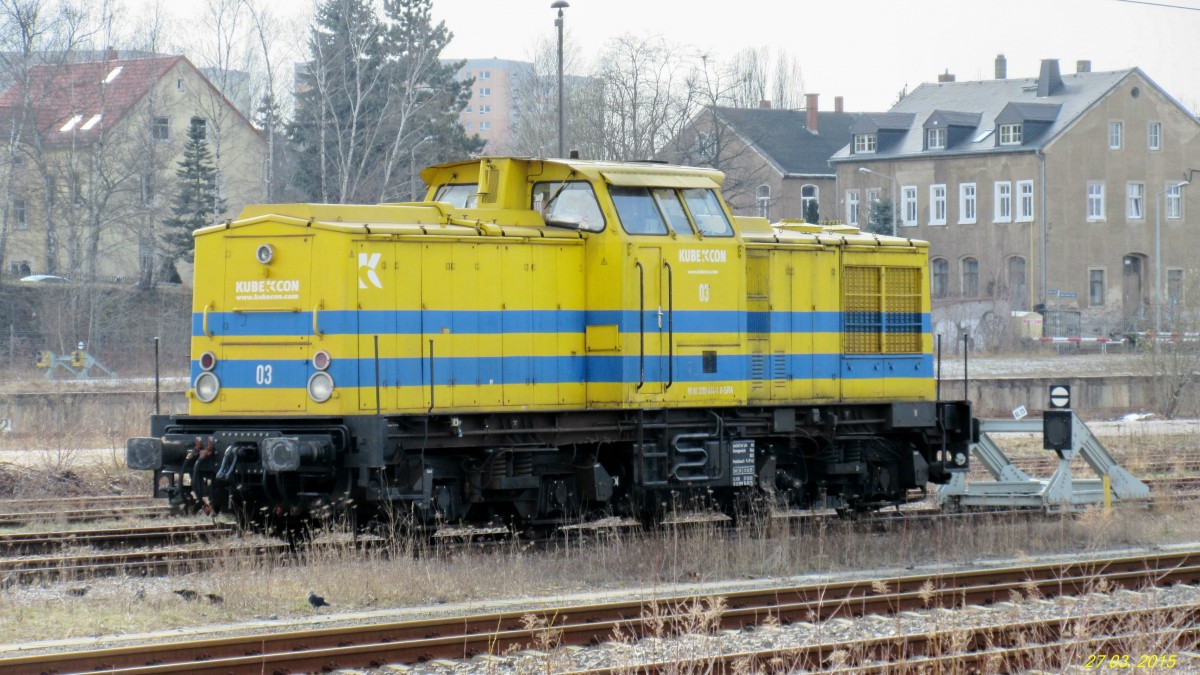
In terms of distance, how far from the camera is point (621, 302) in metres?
12.8

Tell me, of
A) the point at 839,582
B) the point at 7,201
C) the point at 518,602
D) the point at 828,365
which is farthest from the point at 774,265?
the point at 7,201

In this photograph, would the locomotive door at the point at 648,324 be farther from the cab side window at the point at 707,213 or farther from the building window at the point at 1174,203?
the building window at the point at 1174,203

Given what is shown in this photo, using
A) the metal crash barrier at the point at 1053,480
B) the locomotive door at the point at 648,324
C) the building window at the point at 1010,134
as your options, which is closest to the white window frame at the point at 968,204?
the building window at the point at 1010,134

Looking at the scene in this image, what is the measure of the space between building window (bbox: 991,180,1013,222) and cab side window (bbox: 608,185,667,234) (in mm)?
48612

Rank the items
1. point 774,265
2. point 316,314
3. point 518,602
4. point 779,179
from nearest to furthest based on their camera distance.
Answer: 1. point 518,602
2. point 316,314
3. point 774,265
4. point 779,179

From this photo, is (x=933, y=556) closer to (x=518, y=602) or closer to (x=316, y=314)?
(x=518, y=602)

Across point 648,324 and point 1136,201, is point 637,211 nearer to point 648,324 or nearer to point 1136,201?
point 648,324

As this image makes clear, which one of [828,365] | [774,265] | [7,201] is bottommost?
[828,365]

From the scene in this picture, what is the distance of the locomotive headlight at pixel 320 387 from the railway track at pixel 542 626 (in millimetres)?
2898

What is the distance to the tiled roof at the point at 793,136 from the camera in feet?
226

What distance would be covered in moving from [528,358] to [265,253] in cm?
253

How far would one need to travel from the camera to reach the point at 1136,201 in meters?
60.2

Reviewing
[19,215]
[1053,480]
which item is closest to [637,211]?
[1053,480]

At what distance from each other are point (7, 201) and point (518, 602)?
39.1 meters
